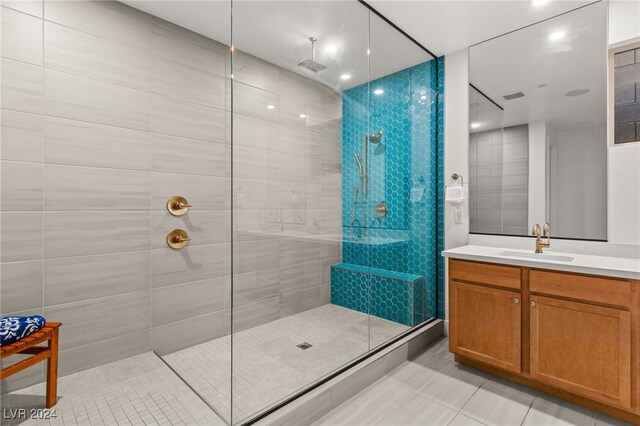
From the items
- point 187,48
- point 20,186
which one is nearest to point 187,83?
point 187,48

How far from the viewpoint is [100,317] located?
219 cm

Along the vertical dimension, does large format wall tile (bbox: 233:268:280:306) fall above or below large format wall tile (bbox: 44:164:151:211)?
below

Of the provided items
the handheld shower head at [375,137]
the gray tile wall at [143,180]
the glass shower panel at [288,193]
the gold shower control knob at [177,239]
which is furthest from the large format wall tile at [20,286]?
the handheld shower head at [375,137]

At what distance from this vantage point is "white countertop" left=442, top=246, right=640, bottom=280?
1.77 m

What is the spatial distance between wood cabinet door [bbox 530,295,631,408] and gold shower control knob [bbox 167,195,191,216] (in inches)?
99.9

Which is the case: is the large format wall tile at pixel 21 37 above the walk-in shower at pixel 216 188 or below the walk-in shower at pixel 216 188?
above

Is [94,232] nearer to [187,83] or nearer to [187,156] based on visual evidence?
[187,156]

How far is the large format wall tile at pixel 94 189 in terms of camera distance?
2012 millimetres

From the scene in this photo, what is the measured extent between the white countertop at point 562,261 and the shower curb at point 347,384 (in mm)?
811

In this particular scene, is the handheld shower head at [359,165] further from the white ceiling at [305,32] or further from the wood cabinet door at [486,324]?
the wood cabinet door at [486,324]

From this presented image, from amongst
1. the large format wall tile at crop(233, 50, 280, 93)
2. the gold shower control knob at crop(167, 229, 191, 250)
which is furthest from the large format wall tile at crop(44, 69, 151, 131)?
the large format wall tile at crop(233, 50, 280, 93)

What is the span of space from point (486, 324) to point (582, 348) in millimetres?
530

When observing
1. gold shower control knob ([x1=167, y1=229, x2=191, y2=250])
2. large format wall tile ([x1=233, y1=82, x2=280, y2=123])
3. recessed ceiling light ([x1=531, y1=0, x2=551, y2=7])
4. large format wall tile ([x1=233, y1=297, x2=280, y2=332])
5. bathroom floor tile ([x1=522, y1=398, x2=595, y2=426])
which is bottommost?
bathroom floor tile ([x1=522, y1=398, x2=595, y2=426])

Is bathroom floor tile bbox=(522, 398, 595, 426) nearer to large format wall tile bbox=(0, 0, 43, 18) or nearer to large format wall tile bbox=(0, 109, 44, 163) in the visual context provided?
large format wall tile bbox=(0, 109, 44, 163)
